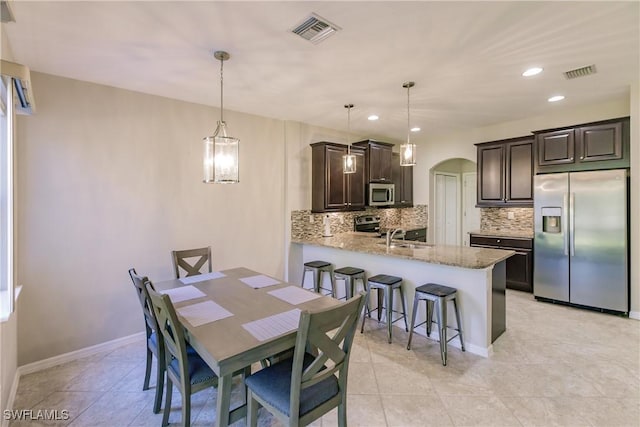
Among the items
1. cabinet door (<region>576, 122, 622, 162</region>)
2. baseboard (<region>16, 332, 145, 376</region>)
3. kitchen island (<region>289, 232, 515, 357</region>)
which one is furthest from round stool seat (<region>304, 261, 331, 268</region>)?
cabinet door (<region>576, 122, 622, 162</region>)

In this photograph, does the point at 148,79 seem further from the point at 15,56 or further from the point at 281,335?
the point at 281,335

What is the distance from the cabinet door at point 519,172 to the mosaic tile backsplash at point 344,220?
1719 mm

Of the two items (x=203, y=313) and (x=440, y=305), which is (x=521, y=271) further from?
(x=203, y=313)

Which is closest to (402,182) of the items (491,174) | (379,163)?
(379,163)

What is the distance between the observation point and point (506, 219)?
5.27m

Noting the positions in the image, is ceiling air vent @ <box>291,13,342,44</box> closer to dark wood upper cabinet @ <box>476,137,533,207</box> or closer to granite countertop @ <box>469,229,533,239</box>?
dark wood upper cabinet @ <box>476,137,533,207</box>

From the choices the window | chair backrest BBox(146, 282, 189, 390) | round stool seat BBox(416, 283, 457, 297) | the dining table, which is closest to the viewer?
the dining table

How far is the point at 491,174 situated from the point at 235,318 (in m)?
4.89

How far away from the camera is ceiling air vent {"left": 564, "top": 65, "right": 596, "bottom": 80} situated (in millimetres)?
2956

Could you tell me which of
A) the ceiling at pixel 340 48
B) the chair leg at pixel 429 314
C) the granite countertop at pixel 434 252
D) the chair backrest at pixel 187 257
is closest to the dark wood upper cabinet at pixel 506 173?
the ceiling at pixel 340 48

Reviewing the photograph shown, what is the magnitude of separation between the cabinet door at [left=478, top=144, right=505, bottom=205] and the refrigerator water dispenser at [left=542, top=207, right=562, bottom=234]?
80cm

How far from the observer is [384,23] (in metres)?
2.12

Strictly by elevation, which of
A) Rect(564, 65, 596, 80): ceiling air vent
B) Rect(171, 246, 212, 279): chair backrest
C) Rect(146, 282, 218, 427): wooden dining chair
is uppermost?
Rect(564, 65, 596, 80): ceiling air vent

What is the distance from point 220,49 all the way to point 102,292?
266 centimetres
